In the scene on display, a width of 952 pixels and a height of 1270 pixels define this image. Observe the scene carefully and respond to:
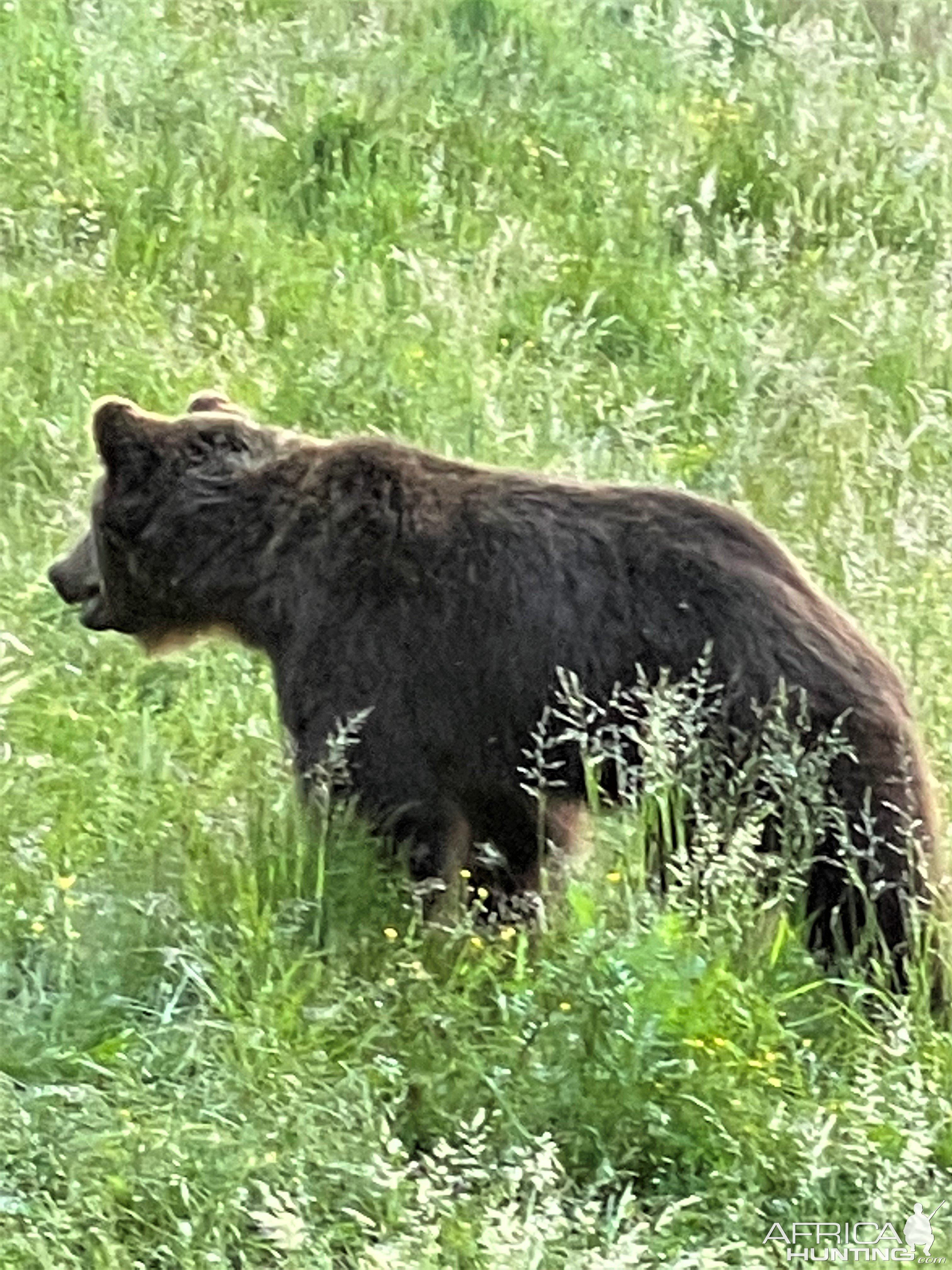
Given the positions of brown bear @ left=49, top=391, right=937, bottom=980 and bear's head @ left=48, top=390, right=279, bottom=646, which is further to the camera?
bear's head @ left=48, top=390, right=279, bottom=646

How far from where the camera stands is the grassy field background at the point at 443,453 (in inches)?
152

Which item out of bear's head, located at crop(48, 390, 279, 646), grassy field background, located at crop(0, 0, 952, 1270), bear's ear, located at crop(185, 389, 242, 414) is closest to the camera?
grassy field background, located at crop(0, 0, 952, 1270)

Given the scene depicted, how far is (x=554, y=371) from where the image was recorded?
730 cm

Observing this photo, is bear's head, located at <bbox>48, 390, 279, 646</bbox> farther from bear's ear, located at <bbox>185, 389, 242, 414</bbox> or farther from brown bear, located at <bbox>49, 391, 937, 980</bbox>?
bear's ear, located at <bbox>185, 389, 242, 414</bbox>

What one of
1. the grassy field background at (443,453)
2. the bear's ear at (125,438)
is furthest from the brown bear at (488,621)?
the grassy field background at (443,453)

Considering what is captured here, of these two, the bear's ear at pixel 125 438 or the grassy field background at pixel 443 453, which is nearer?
the grassy field background at pixel 443 453

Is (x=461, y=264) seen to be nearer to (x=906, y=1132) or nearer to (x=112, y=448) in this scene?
(x=112, y=448)

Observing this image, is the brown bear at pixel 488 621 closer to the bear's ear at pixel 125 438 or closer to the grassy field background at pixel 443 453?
the bear's ear at pixel 125 438

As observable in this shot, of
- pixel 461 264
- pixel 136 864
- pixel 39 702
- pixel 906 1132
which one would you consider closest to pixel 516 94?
pixel 461 264

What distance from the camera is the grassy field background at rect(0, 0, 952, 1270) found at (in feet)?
12.7

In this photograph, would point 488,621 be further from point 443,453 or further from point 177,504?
point 443,453

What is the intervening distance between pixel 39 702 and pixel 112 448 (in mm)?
785

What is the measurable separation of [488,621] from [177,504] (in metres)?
0.88

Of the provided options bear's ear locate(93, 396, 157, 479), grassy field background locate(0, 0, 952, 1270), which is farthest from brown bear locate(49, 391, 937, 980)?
grassy field background locate(0, 0, 952, 1270)
